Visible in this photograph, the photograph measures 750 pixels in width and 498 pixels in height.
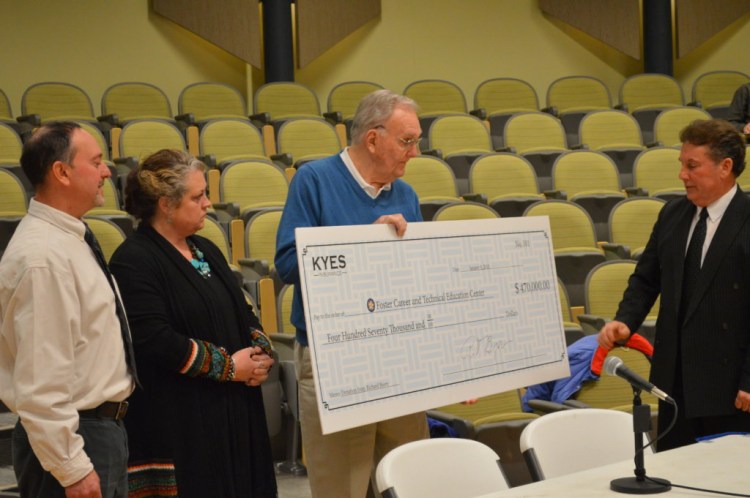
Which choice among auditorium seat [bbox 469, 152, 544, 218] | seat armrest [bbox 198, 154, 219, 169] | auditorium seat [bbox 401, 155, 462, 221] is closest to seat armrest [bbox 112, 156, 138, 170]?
seat armrest [bbox 198, 154, 219, 169]

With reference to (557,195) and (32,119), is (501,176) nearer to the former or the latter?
(557,195)

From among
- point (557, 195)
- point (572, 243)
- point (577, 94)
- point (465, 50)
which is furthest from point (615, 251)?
point (465, 50)

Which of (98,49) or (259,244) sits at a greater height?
(98,49)

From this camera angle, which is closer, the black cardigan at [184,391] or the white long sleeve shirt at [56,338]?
the white long sleeve shirt at [56,338]

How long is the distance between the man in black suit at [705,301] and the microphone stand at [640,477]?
2.83ft

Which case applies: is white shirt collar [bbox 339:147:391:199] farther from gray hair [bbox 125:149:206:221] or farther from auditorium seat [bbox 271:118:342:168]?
auditorium seat [bbox 271:118:342:168]

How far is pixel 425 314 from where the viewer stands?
2.31 meters

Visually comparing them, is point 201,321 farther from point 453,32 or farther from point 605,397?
point 453,32

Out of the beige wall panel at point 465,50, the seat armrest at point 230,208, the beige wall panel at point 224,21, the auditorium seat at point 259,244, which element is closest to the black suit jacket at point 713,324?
the auditorium seat at point 259,244

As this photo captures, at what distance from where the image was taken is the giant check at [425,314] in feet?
6.97

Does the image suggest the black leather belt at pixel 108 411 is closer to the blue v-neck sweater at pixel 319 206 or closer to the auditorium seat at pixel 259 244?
the blue v-neck sweater at pixel 319 206

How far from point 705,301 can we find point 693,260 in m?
0.13

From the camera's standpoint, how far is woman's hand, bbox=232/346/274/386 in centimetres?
231

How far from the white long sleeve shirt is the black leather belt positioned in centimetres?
3
